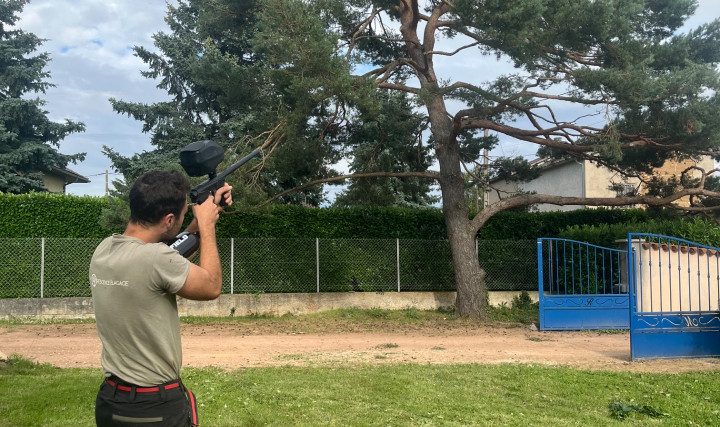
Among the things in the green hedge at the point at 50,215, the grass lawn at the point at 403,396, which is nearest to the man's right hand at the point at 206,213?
the grass lawn at the point at 403,396

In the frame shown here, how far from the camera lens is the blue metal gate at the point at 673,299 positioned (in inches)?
367

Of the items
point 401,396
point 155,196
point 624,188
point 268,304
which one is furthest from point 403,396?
point 624,188

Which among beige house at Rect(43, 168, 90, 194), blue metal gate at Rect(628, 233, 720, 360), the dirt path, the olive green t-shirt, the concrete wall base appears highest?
beige house at Rect(43, 168, 90, 194)

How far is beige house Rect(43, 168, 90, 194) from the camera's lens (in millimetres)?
25500

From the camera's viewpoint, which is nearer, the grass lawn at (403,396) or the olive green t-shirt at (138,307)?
the olive green t-shirt at (138,307)

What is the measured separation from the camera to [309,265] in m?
16.6

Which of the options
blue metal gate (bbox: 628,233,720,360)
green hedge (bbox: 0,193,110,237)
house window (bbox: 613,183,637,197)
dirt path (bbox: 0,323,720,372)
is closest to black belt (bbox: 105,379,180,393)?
dirt path (bbox: 0,323,720,372)

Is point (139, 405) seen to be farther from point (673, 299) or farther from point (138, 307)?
point (673, 299)

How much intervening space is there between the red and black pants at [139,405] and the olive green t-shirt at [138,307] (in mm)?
42

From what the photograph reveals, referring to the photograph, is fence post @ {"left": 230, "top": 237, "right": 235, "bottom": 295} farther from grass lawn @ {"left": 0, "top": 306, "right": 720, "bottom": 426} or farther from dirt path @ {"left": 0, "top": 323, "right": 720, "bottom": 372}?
grass lawn @ {"left": 0, "top": 306, "right": 720, "bottom": 426}

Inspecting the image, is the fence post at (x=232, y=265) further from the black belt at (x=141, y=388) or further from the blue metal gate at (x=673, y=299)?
the black belt at (x=141, y=388)

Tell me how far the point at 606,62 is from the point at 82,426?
12633 millimetres

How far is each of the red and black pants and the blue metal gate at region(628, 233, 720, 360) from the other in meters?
8.17

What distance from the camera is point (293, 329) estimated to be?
13594 millimetres
